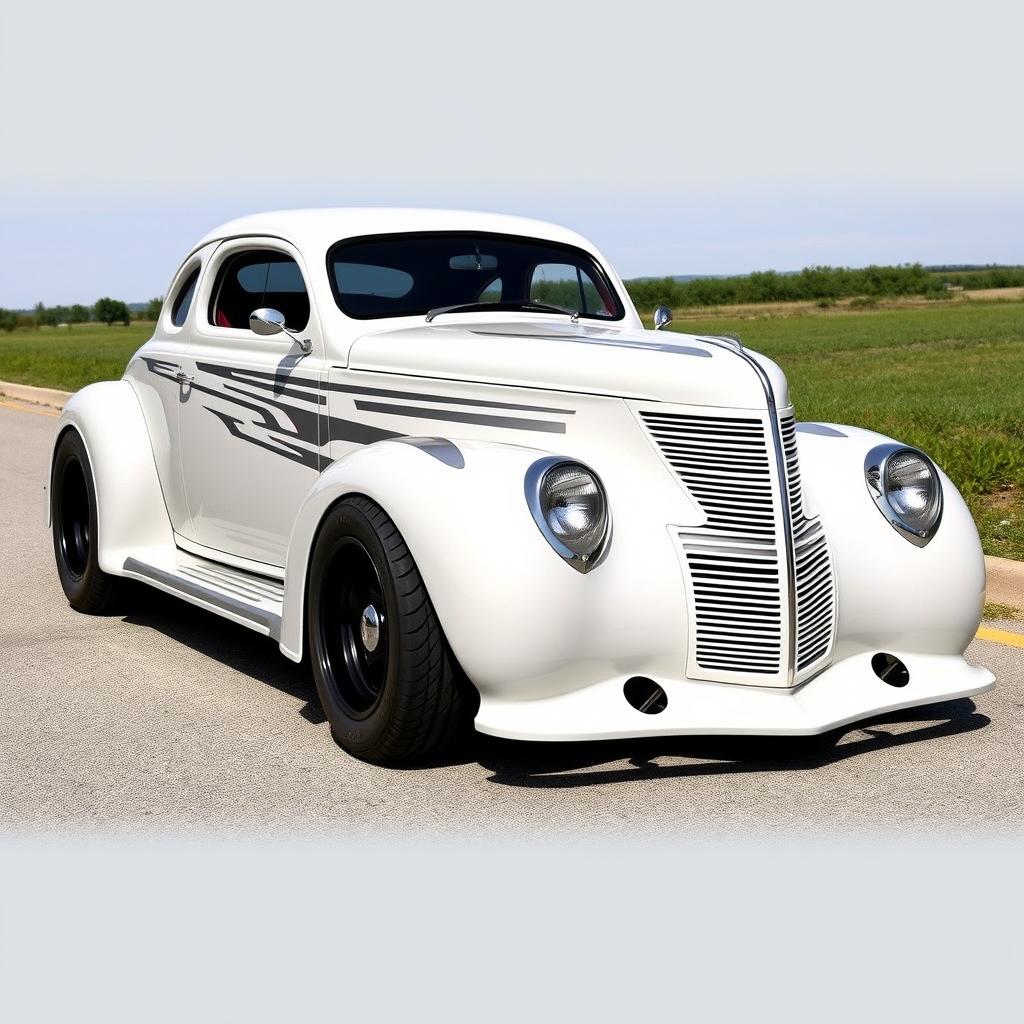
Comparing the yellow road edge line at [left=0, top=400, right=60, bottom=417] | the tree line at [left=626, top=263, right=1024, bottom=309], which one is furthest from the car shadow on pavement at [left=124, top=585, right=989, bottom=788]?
the tree line at [left=626, top=263, right=1024, bottom=309]

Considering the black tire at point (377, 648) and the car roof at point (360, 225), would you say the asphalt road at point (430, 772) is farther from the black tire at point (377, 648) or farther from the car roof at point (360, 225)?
the car roof at point (360, 225)

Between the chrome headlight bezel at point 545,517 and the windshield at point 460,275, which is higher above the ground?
the windshield at point 460,275

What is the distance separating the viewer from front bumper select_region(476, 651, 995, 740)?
413cm

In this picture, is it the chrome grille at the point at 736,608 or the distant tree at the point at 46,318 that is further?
the distant tree at the point at 46,318

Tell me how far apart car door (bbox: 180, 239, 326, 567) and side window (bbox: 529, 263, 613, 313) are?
1.07 metres

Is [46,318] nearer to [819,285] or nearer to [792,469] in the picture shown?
[819,285]

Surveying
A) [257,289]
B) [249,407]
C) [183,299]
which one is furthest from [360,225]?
[183,299]

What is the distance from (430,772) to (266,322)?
191cm

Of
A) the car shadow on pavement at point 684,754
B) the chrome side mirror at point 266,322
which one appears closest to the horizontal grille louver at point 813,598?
the car shadow on pavement at point 684,754

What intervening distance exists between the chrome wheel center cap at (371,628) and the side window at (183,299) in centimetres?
260

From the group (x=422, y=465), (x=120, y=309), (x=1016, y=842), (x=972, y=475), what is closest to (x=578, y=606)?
(x=422, y=465)

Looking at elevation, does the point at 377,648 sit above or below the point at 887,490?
below

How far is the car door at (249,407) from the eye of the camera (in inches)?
215

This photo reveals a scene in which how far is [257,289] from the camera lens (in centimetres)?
620
